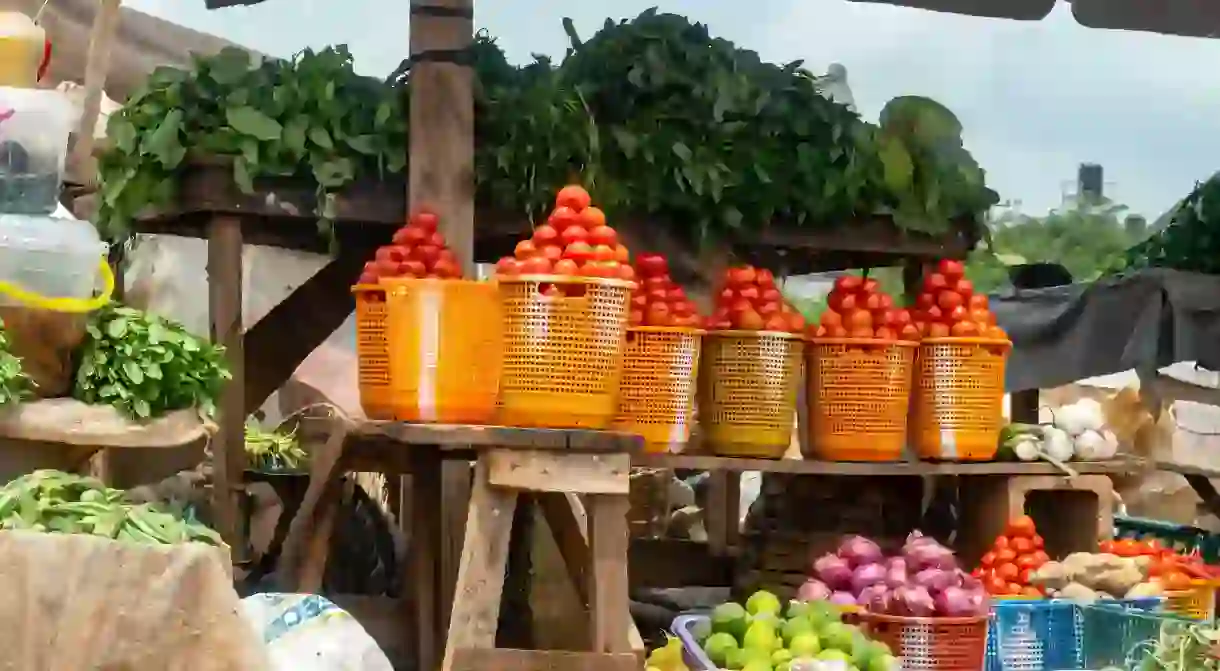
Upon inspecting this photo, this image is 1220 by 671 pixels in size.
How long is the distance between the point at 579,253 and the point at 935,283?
6.65ft

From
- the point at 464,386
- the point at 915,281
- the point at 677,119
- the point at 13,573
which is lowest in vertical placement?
the point at 13,573

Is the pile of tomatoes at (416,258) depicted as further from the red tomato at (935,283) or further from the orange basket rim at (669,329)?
the red tomato at (935,283)

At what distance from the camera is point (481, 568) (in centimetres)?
343

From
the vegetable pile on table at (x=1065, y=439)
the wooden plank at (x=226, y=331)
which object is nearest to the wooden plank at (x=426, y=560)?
the wooden plank at (x=226, y=331)

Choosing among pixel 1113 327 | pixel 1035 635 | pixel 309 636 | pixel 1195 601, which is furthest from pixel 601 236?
pixel 1113 327

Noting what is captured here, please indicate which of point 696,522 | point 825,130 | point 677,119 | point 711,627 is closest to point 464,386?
point 711,627

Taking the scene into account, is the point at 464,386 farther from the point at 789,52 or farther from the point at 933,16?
the point at 933,16

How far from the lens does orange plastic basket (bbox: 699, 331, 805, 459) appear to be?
15.4ft

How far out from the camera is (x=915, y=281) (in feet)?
19.0

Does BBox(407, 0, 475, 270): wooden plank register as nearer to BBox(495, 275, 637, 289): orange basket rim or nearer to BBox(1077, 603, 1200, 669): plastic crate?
BBox(495, 275, 637, 289): orange basket rim

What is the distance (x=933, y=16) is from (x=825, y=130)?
8.89ft

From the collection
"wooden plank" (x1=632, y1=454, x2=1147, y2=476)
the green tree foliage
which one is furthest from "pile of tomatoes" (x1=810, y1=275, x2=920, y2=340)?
the green tree foliage

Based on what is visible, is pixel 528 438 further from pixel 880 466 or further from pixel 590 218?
pixel 880 466

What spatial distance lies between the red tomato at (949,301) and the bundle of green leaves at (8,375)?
3157 millimetres
